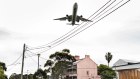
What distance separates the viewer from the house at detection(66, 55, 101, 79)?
343 feet

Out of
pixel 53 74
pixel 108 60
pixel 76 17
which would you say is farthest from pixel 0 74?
pixel 108 60

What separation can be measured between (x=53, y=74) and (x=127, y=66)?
62636 millimetres

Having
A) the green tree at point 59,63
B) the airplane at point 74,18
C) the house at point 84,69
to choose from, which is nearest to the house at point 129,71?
the airplane at point 74,18

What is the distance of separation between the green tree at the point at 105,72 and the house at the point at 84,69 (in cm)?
345

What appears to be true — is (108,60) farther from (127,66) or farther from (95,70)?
(127,66)

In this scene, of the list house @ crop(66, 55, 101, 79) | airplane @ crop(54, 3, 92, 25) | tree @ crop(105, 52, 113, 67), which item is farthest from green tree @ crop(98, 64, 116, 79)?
airplane @ crop(54, 3, 92, 25)

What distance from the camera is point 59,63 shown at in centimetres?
8756

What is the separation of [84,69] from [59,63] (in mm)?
20183

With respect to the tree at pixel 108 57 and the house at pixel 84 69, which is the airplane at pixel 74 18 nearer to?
the house at pixel 84 69

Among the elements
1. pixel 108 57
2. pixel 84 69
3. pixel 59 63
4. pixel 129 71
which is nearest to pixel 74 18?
pixel 129 71

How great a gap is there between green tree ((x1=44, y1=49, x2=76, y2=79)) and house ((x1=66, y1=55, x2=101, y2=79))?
51.8 feet

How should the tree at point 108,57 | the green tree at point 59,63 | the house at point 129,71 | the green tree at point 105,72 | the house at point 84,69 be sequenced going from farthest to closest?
the tree at point 108,57
the green tree at point 105,72
the house at point 84,69
the green tree at point 59,63
the house at point 129,71

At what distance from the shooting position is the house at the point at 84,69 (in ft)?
343

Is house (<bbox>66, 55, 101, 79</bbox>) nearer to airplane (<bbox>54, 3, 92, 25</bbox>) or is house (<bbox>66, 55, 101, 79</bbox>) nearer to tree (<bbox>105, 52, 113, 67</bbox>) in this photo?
tree (<bbox>105, 52, 113, 67</bbox>)
